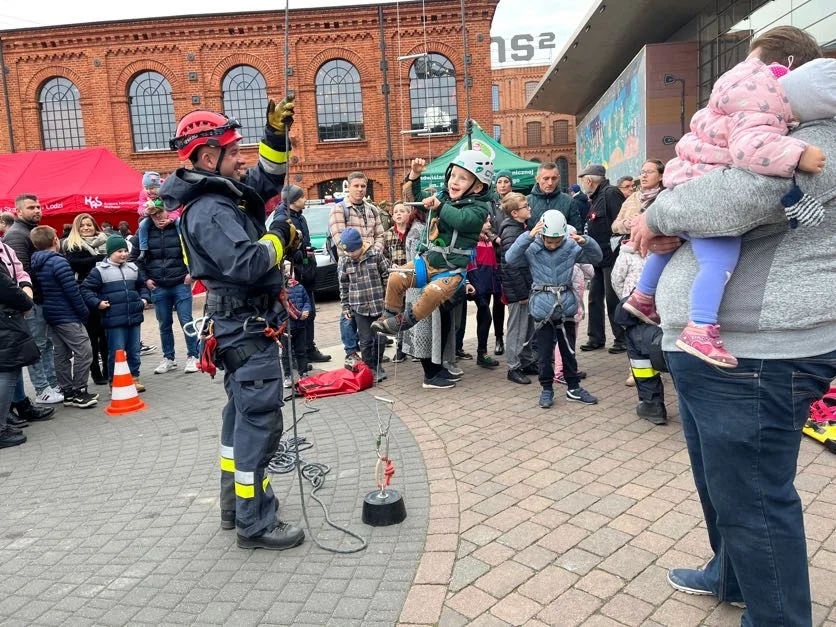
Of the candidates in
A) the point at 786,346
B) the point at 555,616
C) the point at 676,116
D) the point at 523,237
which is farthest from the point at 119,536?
the point at 676,116

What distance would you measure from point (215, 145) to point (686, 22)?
12.8 metres

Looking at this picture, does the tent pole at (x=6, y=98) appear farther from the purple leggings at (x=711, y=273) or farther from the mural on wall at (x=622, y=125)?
the purple leggings at (x=711, y=273)

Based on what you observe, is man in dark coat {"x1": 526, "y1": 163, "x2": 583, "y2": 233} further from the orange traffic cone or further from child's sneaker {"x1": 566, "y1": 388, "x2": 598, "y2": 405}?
the orange traffic cone

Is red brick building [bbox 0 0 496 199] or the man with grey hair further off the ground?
red brick building [bbox 0 0 496 199]

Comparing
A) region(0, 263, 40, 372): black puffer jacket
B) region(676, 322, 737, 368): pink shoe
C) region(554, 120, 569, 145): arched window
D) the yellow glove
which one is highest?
region(554, 120, 569, 145): arched window

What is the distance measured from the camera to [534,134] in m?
63.3

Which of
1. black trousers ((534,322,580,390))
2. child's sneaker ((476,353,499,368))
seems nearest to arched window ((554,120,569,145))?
child's sneaker ((476,353,499,368))

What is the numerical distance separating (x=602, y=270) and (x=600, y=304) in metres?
0.43

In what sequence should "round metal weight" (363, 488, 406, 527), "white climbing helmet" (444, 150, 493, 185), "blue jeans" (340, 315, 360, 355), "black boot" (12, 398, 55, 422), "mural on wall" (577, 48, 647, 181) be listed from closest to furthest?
"round metal weight" (363, 488, 406, 527)
"white climbing helmet" (444, 150, 493, 185)
"black boot" (12, 398, 55, 422)
"blue jeans" (340, 315, 360, 355)
"mural on wall" (577, 48, 647, 181)

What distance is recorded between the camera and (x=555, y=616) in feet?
9.07

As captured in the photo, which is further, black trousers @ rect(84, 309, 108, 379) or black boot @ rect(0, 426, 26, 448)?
black trousers @ rect(84, 309, 108, 379)

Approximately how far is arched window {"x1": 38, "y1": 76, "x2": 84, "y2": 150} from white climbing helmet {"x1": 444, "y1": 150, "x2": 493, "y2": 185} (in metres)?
29.0

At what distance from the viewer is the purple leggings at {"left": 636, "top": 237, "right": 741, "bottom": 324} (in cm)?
205

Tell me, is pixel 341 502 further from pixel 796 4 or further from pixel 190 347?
pixel 796 4
